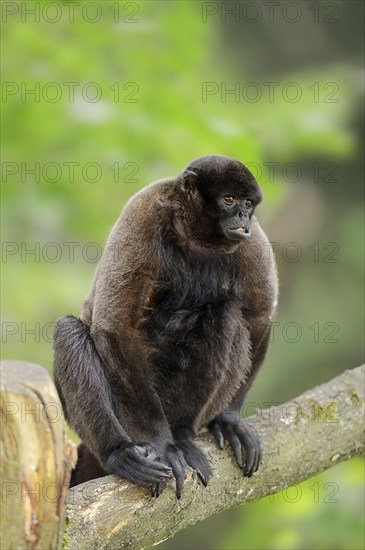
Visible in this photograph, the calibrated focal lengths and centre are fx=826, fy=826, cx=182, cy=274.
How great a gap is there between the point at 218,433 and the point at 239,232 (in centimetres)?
132

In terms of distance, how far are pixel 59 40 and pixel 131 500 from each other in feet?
10.9

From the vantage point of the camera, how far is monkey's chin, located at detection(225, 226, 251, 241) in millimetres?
5133

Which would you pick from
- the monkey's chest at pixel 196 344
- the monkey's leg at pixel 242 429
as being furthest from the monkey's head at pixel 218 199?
the monkey's leg at pixel 242 429

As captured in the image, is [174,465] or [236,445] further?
[236,445]

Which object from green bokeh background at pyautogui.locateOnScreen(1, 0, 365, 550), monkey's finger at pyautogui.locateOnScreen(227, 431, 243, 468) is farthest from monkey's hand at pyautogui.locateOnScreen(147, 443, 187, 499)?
green bokeh background at pyautogui.locateOnScreen(1, 0, 365, 550)

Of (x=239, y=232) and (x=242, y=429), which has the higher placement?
(x=239, y=232)

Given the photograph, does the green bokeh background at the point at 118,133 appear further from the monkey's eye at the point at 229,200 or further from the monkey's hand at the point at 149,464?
the monkey's hand at the point at 149,464

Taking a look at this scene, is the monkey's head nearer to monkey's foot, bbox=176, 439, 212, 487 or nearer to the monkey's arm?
the monkey's arm

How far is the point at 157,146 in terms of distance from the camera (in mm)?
6133

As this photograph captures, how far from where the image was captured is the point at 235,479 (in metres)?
5.08

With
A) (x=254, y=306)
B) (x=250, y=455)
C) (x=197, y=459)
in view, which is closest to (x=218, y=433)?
(x=250, y=455)

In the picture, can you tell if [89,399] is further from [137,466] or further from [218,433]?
[218,433]

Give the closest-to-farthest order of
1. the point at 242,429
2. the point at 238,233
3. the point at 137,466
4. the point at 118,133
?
the point at 137,466 < the point at 238,233 < the point at 242,429 < the point at 118,133

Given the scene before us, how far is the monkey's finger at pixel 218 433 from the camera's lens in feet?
17.3
